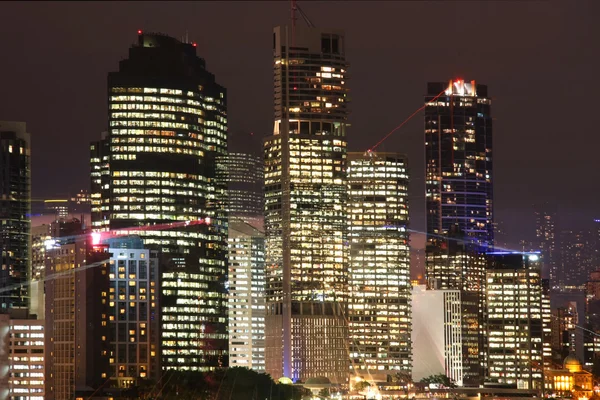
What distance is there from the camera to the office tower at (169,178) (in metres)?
172

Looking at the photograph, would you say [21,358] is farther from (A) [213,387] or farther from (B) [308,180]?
(B) [308,180]

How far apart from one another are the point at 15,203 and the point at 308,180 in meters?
36.0

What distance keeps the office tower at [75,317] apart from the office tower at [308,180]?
43409mm

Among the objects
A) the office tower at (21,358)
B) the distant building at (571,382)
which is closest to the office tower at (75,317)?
the office tower at (21,358)

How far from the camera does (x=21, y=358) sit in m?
140

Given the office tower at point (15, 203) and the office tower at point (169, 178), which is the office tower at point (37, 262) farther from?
the office tower at point (169, 178)

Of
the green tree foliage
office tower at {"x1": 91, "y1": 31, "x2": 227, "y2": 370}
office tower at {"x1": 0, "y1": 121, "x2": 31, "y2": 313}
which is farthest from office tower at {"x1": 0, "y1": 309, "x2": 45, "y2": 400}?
office tower at {"x1": 0, "y1": 121, "x2": 31, "y2": 313}

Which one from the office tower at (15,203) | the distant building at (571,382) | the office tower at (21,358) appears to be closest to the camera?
the office tower at (21,358)

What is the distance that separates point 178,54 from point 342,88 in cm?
2927

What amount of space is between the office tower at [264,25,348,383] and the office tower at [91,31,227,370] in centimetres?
1463

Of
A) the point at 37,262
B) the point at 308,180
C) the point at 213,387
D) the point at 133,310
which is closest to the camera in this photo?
the point at 213,387

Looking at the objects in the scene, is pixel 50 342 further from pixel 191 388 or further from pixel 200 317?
pixel 200 317

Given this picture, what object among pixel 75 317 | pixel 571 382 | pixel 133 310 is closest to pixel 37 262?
pixel 133 310

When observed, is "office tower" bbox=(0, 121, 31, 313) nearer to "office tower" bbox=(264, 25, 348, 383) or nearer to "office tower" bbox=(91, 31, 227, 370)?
"office tower" bbox=(91, 31, 227, 370)
